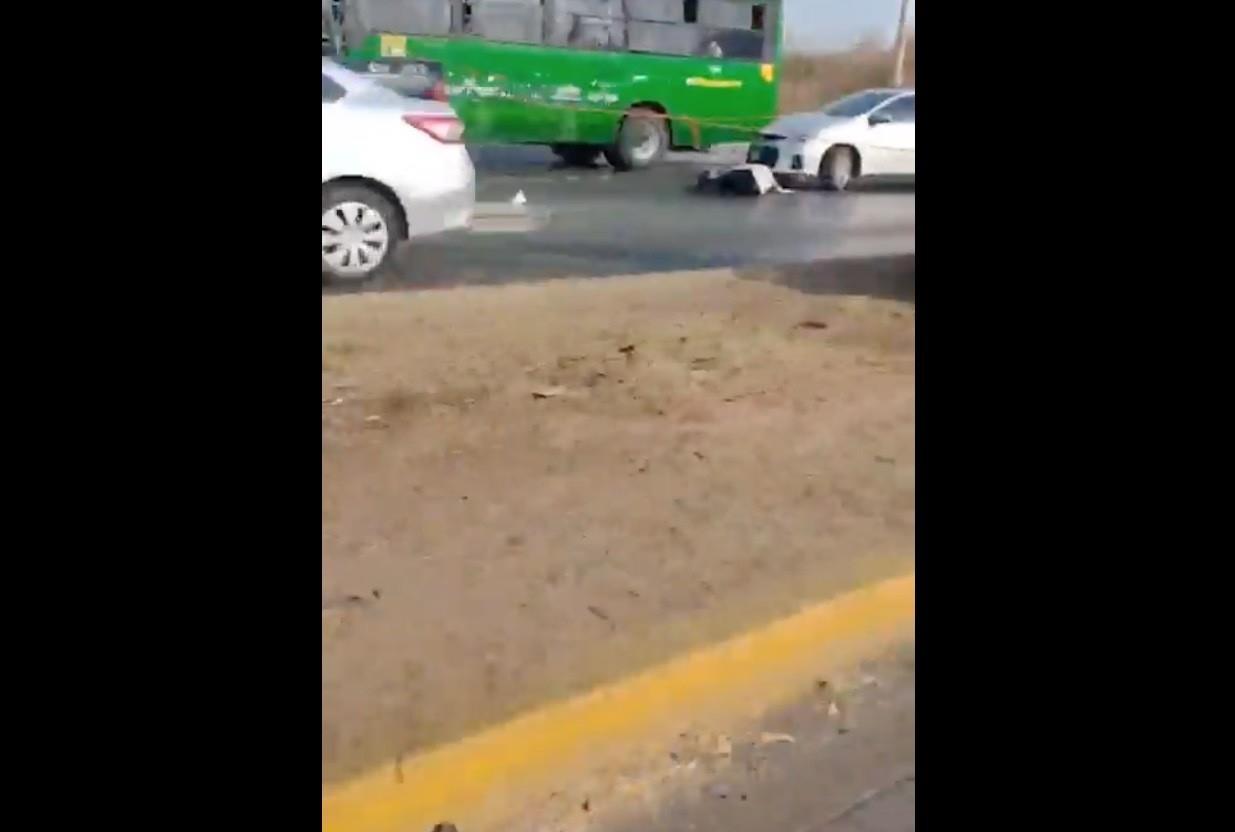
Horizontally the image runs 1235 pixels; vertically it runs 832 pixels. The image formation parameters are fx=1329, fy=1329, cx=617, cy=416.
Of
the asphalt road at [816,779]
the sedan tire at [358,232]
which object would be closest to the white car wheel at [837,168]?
the sedan tire at [358,232]

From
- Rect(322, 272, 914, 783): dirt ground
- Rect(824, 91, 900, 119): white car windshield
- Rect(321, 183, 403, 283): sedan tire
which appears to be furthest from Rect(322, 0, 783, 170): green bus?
Rect(322, 272, 914, 783): dirt ground

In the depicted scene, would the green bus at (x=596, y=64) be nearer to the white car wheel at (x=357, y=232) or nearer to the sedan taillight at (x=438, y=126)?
the sedan taillight at (x=438, y=126)

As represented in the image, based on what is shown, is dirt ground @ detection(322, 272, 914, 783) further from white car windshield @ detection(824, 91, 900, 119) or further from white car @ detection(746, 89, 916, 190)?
white car windshield @ detection(824, 91, 900, 119)

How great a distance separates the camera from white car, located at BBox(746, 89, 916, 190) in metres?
9.89

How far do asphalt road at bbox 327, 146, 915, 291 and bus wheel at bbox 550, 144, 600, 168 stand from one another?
940mm

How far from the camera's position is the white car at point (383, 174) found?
266 inches

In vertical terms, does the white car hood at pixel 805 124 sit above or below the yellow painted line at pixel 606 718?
above

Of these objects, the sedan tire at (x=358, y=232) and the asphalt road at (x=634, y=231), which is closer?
the sedan tire at (x=358, y=232)

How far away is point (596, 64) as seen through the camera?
13.2 m

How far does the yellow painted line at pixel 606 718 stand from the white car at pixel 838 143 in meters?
6.51

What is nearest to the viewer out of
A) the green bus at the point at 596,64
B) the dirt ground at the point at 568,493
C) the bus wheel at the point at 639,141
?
the dirt ground at the point at 568,493

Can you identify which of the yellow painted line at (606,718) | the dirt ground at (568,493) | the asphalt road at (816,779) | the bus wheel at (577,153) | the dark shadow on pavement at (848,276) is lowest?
the asphalt road at (816,779)

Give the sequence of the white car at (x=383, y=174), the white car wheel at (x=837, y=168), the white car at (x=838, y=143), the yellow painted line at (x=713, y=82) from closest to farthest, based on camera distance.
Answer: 1. the white car at (x=383, y=174)
2. the white car at (x=838, y=143)
3. the white car wheel at (x=837, y=168)
4. the yellow painted line at (x=713, y=82)
